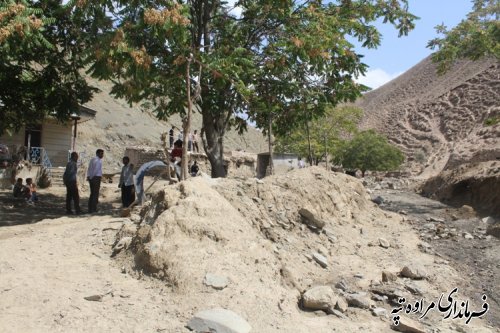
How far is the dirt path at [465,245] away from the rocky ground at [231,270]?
0.14 feet

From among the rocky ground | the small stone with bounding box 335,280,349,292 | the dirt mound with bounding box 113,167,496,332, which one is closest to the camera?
the rocky ground

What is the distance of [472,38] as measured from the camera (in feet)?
43.2

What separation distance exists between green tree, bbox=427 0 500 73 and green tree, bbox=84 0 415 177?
9.62ft

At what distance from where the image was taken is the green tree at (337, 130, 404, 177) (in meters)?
38.6

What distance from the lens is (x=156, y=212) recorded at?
5570 mm

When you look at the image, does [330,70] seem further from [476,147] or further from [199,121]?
[199,121]

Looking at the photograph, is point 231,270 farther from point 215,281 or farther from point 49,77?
point 49,77

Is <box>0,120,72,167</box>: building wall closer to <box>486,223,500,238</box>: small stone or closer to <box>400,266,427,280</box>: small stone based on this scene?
<box>486,223,500,238</box>: small stone

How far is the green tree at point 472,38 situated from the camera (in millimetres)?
12859

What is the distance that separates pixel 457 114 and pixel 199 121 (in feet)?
102

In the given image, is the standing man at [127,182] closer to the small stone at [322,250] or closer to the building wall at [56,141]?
the small stone at [322,250]

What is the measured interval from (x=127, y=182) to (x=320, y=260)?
478cm

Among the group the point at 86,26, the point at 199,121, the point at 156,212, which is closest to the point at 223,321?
the point at 156,212

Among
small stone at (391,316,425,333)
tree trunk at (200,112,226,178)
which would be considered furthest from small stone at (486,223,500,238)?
tree trunk at (200,112,226,178)
